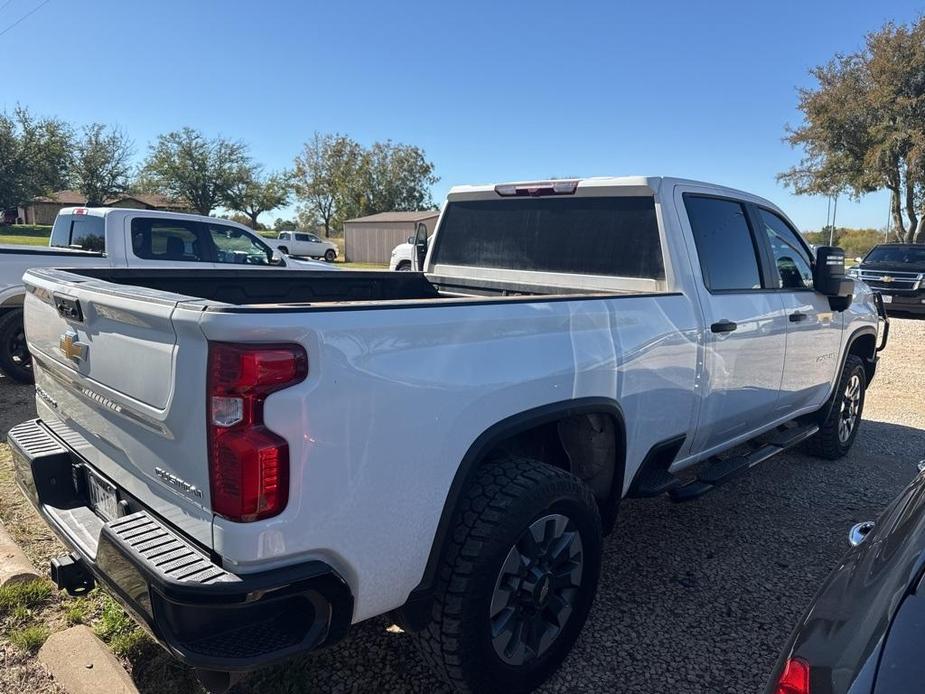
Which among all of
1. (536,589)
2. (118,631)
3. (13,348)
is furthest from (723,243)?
(13,348)

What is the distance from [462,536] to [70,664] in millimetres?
1655

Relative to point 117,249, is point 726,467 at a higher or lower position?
lower

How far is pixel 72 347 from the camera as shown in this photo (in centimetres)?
238

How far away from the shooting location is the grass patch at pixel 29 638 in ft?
8.74

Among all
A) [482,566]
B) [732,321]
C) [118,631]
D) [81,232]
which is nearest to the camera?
[482,566]

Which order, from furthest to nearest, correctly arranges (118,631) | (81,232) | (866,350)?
(81,232), (866,350), (118,631)

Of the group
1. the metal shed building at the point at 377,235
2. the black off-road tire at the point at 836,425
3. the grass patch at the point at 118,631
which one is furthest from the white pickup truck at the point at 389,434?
the metal shed building at the point at 377,235

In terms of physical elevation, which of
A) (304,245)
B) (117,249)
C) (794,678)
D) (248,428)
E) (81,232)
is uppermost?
(304,245)

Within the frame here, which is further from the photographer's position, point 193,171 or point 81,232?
point 193,171

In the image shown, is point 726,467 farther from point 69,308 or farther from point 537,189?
point 69,308

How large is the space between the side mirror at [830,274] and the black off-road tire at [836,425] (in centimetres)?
107

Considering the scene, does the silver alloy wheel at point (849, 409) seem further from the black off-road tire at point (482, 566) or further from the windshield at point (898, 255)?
the windshield at point (898, 255)

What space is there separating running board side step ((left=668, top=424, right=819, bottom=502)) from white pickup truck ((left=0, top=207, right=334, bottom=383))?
422 centimetres

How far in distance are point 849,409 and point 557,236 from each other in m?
3.33
